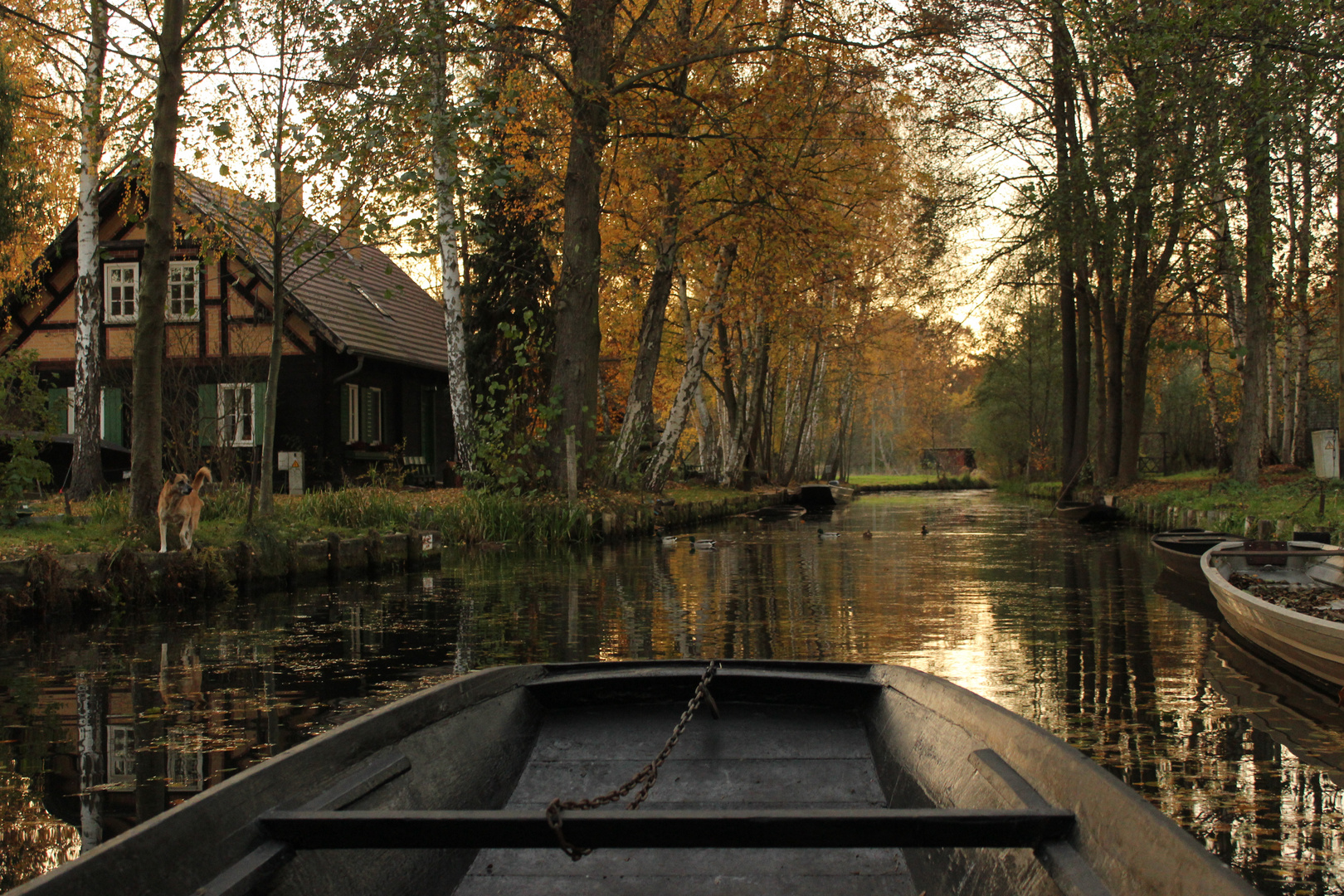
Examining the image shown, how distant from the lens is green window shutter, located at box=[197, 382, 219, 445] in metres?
17.0

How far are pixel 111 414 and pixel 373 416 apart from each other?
5.32 meters

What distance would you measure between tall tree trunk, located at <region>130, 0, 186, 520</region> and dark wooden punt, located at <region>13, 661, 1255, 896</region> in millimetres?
7426

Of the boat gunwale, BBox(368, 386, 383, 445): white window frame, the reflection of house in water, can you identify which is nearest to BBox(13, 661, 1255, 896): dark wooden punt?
the reflection of house in water

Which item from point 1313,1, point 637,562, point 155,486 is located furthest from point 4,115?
point 1313,1

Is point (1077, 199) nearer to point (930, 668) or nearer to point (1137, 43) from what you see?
point (1137, 43)

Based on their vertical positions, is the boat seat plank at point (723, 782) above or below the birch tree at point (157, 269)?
below

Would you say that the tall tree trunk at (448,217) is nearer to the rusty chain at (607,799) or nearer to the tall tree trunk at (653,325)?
the tall tree trunk at (653,325)

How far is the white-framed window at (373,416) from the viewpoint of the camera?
23378 mm

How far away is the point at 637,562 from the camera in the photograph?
46.4 feet

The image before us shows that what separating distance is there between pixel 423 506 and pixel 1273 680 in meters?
10.9

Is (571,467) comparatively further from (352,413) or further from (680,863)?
(680,863)

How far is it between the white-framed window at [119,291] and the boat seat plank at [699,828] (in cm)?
2232

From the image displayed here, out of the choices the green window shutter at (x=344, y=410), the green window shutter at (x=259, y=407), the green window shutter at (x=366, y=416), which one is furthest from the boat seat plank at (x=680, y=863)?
the green window shutter at (x=366, y=416)

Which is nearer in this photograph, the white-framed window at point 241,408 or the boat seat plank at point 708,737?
the boat seat plank at point 708,737
